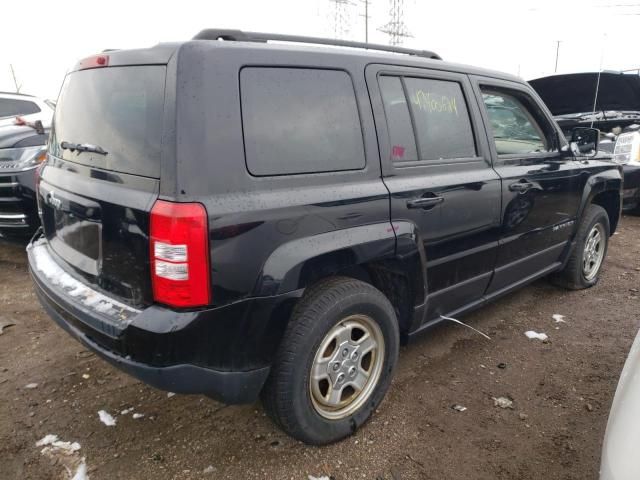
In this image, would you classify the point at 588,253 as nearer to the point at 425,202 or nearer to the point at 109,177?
the point at 425,202

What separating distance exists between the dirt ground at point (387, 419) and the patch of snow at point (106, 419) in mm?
25

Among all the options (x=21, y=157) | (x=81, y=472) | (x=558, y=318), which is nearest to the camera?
(x=81, y=472)

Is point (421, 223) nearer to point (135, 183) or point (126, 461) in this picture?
point (135, 183)

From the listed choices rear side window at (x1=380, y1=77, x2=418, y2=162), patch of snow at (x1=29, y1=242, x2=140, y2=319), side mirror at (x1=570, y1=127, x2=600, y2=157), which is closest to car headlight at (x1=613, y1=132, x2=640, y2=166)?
side mirror at (x1=570, y1=127, x2=600, y2=157)

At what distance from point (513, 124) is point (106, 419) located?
317 cm

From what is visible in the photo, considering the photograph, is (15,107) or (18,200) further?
(15,107)

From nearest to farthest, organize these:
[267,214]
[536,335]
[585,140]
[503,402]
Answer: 1. [267,214]
2. [503,402]
3. [536,335]
4. [585,140]

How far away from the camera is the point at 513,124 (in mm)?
3340

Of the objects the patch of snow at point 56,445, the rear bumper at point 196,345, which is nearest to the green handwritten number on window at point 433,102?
the rear bumper at point 196,345

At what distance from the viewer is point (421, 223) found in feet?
8.18

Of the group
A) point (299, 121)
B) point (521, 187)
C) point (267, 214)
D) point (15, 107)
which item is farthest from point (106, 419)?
point (15, 107)

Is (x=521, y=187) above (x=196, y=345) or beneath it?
above

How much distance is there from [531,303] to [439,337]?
1.17m

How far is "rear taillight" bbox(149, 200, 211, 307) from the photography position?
1722 millimetres
